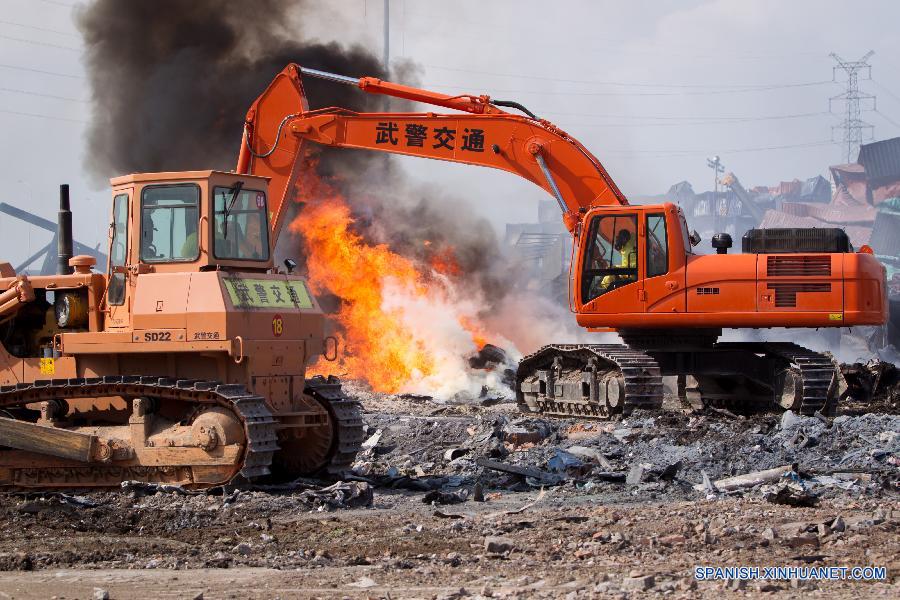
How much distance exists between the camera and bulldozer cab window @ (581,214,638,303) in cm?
2011

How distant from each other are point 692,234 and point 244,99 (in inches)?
537

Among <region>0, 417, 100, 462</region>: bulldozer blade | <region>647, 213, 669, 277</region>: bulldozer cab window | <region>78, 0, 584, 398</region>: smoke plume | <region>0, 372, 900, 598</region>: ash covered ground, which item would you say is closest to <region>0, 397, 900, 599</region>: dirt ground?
<region>0, 372, 900, 598</region>: ash covered ground

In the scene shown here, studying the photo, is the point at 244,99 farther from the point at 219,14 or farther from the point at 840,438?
the point at 840,438

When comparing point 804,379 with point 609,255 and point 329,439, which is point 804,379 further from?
point 329,439

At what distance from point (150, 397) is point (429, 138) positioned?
32.0ft

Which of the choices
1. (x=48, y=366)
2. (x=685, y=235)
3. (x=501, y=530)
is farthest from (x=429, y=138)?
(x=501, y=530)

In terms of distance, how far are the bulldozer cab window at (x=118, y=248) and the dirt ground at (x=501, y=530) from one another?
6.91ft

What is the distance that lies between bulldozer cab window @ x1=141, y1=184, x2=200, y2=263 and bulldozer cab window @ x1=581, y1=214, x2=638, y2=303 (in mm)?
8333

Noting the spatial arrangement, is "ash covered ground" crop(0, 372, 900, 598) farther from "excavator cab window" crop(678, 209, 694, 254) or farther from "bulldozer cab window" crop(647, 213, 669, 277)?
"excavator cab window" crop(678, 209, 694, 254)

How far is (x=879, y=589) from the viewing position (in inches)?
323

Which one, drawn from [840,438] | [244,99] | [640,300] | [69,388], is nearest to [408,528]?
[69,388]

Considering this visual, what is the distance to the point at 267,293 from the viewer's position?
45.2ft

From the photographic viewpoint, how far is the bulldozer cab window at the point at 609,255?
66.0 ft

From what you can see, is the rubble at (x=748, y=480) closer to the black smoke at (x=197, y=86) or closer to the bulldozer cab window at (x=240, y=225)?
the bulldozer cab window at (x=240, y=225)
